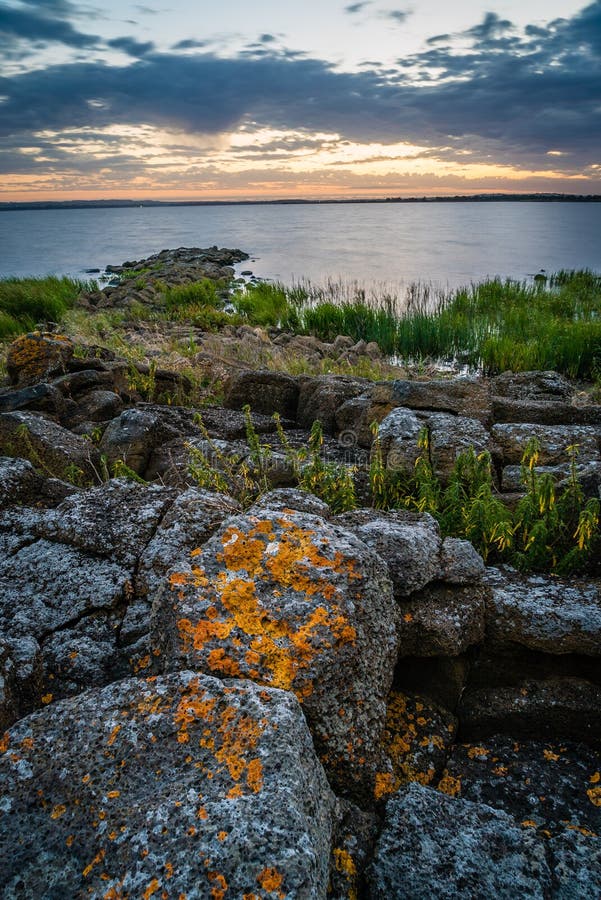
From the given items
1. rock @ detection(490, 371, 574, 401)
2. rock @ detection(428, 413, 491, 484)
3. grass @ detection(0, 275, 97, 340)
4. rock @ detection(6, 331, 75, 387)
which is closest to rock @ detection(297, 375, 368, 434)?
rock @ detection(428, 413, 491, 484)

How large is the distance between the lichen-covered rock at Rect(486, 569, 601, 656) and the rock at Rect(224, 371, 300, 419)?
415 centimetres

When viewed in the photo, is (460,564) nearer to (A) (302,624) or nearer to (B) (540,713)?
(B) (540,713)

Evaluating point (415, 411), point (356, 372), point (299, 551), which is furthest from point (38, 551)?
point (356, 372)

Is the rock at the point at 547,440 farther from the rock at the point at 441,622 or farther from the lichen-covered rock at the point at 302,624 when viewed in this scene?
the lichen-covered rock at the point at 302,624

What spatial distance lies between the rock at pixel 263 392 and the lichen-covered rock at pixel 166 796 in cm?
490

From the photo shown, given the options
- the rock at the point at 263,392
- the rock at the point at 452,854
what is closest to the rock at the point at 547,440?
the rock at the point at 263,392

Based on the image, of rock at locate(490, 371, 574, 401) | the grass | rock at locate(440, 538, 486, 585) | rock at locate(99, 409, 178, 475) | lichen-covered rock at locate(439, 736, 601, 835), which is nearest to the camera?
lichen-covered rock at locate(439, 736, 601, 835)

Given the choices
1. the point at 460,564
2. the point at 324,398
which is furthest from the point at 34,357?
the point at 460,564

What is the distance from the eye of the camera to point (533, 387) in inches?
267

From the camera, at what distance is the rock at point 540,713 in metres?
2.61

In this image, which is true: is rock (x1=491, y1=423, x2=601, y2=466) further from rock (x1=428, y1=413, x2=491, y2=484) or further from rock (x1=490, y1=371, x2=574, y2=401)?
rock (x1=490, y1=371, x2=574, y2=401)

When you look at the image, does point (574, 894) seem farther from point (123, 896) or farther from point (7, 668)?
point (7, 668)

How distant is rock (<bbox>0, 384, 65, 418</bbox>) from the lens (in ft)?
19.1

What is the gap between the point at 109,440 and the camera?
491 centimetres
